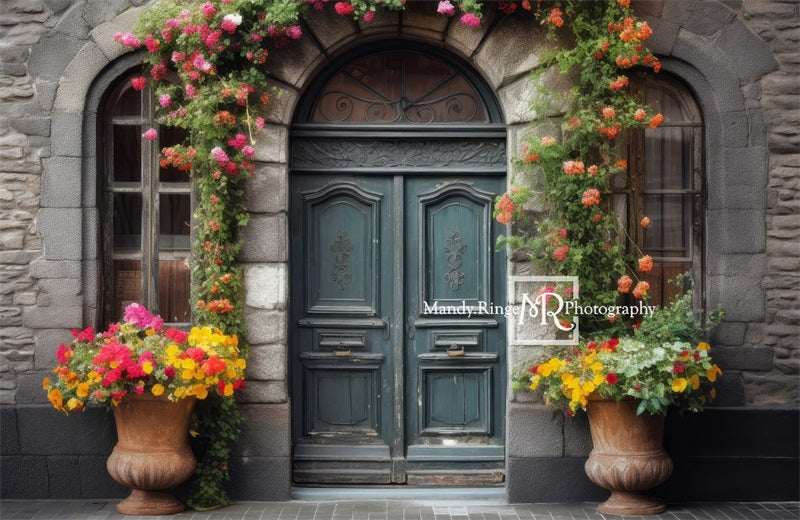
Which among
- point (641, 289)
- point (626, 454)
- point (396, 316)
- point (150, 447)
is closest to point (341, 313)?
point (396, 316)

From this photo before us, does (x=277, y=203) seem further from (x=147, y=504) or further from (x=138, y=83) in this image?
(x=147, y=504)

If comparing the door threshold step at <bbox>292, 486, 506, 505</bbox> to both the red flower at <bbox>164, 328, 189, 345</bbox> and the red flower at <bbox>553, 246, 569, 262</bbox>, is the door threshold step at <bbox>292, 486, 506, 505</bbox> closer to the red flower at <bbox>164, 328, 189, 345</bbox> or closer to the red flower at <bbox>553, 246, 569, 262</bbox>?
the red flower at <bbox>164, 328, 189, 345</bbox>

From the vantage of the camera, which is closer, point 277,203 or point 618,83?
point 618,83

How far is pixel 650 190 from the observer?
309 inches

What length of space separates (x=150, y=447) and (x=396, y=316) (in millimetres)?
2011

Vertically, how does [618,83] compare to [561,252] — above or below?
above

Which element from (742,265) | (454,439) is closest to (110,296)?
(454,439)

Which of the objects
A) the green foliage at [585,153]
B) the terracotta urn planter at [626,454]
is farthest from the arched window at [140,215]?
the terracotta urn planter at [626,454]

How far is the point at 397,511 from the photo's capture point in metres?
7.29

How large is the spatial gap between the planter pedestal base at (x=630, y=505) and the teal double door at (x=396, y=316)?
1029mm

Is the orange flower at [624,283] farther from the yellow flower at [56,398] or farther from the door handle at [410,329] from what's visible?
the yellow flower at [56,398]

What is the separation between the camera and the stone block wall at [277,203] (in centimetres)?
757

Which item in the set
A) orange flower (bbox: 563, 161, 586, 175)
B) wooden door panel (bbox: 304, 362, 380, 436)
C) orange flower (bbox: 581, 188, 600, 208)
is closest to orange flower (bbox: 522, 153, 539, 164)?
orange flower (bbox: 563, 161, 586, 175)

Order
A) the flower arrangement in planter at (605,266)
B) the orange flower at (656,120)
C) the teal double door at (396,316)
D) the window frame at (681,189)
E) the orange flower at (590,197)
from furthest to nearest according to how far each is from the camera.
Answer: the teal double door at (396,316), the window frame at (681,189), the orange flower at (590,197), the orange flower at (656,120), the flower arrangement in planter at (605,266)
